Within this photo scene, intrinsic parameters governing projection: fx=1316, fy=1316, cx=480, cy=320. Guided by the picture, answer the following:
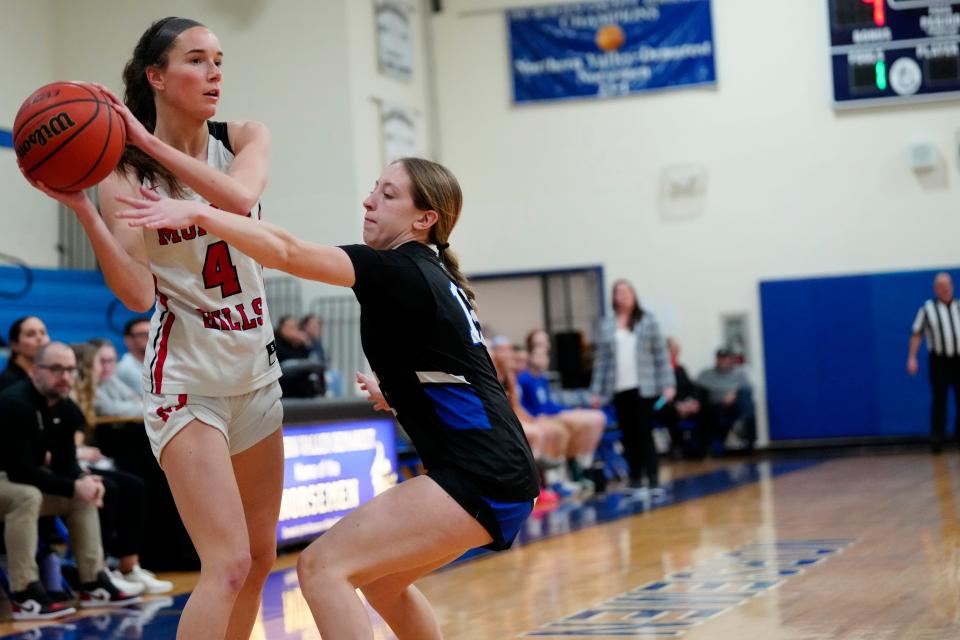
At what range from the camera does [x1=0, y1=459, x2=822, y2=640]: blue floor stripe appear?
5.45 metres

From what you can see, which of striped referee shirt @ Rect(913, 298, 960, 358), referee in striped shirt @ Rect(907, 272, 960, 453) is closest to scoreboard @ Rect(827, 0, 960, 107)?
referee in striped shirt @ Rect(907, 272, 960, 453)

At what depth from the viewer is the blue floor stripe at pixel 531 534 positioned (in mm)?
5453

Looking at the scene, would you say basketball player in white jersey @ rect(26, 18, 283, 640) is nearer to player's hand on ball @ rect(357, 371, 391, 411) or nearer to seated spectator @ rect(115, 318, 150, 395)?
player's hand on ball @ rect(357, 371, 391, 411)

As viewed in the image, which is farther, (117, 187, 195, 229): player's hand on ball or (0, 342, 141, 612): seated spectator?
(0, 342, 141, 612): seated spectator

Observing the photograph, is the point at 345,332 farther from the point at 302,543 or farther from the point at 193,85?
the point at 193,85

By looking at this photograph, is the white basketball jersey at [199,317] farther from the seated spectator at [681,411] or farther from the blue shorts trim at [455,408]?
the seated spectator at [681,411]

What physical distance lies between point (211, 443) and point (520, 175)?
44.9 feet

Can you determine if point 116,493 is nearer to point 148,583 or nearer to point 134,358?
point 148,583

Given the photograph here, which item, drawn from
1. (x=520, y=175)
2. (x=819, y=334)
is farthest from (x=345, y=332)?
(x=819, y=334)

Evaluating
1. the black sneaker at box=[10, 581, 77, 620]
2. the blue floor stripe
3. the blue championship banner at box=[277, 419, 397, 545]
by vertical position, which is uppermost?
the blue championship banner at box=[277, 419, 397, 545]

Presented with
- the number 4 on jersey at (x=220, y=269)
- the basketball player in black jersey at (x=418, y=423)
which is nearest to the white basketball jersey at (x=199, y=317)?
the number 4 on jersey at (x=220, y=269)

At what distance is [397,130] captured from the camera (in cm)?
1477

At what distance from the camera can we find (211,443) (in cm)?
320

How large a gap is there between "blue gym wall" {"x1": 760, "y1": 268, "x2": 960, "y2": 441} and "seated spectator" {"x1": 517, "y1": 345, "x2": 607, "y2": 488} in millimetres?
4726
